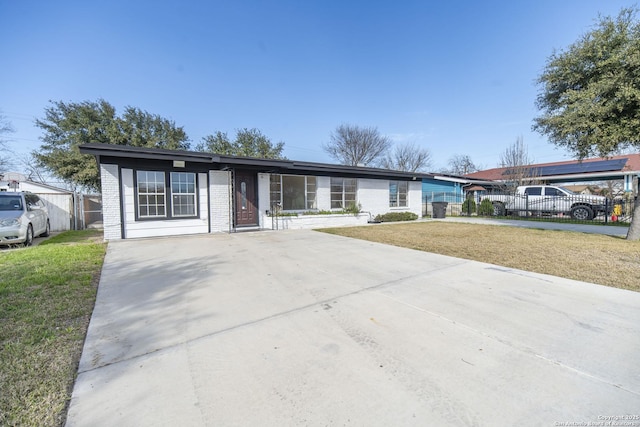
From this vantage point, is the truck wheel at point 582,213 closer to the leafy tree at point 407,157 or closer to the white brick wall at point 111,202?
the white brick wall at point 111,202

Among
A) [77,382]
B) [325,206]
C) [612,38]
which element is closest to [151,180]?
[325,206]

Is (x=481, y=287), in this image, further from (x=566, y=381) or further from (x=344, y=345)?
(x=344, y=345)

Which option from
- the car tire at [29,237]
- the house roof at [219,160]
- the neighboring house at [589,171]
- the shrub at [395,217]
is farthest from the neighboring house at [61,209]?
the neighboring house at [589,171]

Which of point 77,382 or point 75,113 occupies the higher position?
point 75,113

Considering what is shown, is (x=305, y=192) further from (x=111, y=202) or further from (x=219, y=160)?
(x=111, y=202)

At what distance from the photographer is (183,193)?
1001 cm

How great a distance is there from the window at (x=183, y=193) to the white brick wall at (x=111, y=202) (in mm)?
1593

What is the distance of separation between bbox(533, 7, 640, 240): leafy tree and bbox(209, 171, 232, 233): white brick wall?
1100 cm

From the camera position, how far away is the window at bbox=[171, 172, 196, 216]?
980 cm

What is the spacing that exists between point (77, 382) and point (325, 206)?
11875mm

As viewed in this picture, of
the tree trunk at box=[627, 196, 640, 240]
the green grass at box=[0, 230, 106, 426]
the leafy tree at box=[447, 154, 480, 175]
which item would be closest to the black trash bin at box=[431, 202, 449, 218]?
the tree trunk at box=[627, 196, 640, 240]

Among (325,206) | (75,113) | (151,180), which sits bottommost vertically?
(325,206)

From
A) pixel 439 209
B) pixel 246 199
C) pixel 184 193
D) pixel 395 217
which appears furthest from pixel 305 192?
pixel 439 209

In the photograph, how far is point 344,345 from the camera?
2.51m
